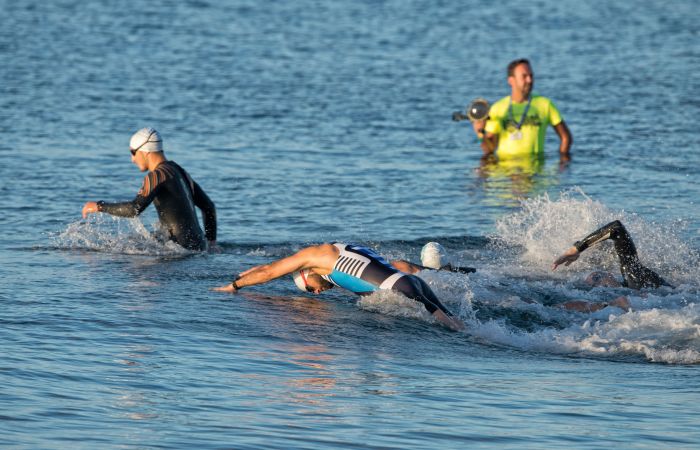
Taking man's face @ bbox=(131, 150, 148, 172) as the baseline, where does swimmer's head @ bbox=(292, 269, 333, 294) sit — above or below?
below

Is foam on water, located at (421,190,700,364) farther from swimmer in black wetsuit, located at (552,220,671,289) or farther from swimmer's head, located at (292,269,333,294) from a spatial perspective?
swimmer's head, located at (292,269,333,294)

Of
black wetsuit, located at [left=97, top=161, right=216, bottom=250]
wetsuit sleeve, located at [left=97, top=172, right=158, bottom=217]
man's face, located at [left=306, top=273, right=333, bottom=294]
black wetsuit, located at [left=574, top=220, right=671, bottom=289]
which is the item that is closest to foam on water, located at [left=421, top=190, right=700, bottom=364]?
black wetsuit, located at [left=574, top=220, right=671, bottom=289]

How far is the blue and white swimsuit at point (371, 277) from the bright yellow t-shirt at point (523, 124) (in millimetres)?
7903

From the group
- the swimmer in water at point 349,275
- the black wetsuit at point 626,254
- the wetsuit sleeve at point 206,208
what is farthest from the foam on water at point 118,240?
the black wetsuit at point 626,254

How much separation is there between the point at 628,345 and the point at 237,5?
33.2 m

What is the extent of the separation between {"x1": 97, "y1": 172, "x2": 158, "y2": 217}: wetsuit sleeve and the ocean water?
58cm

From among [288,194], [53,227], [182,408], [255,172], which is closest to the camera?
[182,408]

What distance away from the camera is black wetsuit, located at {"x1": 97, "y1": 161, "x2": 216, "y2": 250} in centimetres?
1396

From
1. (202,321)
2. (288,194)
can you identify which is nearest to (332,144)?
(288,194)

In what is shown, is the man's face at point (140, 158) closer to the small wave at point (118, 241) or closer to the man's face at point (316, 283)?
the small wave at point (118, 241)

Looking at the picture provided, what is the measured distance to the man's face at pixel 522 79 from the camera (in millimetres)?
18750

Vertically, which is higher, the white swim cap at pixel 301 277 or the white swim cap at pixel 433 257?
the white swim cap at pixel 433 257

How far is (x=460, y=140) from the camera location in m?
22.7

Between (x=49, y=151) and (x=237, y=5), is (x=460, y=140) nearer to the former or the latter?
(x=49, y=151)
